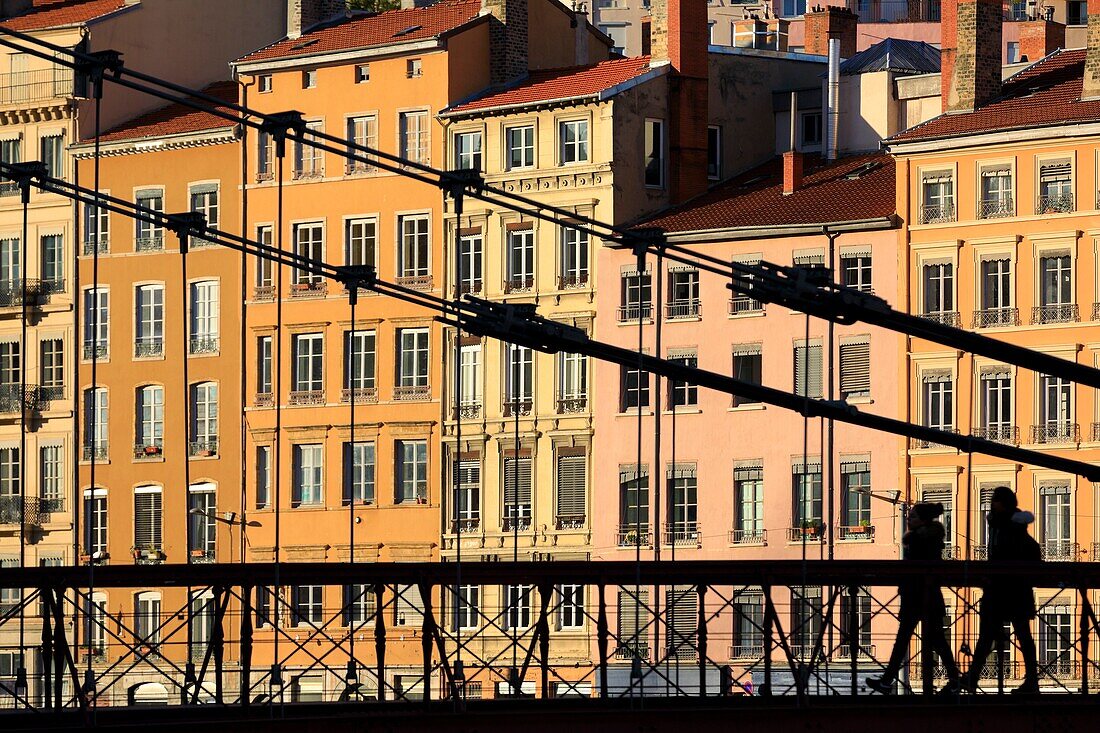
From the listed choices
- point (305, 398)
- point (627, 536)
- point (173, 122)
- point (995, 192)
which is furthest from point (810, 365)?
point (173, 122)

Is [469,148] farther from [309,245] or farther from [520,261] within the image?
[309,245]

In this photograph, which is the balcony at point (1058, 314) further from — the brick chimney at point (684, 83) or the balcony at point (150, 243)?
the balcony at point (150, 243)

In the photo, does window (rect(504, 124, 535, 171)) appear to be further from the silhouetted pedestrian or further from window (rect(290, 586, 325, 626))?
the silhouetted pedestrian

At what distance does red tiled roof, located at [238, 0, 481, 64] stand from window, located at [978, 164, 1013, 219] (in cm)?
1575

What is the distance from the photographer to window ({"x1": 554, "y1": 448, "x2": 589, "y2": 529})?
257 ft

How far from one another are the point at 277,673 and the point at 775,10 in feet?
371

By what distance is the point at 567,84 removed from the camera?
79.7 metres

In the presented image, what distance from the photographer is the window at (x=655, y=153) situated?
7931 cm

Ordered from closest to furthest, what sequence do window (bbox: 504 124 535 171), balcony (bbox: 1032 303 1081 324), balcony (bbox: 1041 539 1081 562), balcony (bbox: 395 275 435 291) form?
balcony (bbox: 1041 539 1081 562) → balcony (bbox: 1032 303 1081 324) → window (bbox: 504 124 535 171) → balcony (bbox: 395 275 435 291)

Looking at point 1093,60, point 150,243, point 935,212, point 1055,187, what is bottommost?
point 150,243

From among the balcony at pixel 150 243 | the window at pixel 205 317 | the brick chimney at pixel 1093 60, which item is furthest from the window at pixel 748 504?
the balcony at pixel 150 243

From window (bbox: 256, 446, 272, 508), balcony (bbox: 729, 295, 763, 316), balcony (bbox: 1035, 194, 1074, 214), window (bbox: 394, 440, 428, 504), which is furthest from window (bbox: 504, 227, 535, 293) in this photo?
balcony (bbox: 1035, 194, 1074, 214)

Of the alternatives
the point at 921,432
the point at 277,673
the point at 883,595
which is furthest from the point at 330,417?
the point at 277,673

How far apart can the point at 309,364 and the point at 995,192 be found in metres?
20.2
